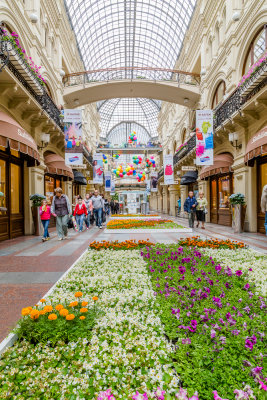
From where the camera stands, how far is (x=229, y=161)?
528 inches

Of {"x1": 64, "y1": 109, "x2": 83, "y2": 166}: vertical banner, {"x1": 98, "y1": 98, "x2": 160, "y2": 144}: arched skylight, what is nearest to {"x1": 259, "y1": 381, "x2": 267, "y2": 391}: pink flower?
{"x1": 64, "y1": 109, "x2": 83, "y2": 166}: vertical banner

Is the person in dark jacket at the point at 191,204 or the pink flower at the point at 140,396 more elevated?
the person in dark jacket at the point at 191,204

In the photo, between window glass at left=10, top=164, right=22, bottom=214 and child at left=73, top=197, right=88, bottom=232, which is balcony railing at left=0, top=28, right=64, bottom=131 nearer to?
window glass at left=10, top=164, right=22, bottom=214

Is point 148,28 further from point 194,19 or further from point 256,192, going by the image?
point 256,192

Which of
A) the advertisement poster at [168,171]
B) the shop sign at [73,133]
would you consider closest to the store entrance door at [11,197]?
the shop sign at [73,133]

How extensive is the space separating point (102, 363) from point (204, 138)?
11.7m

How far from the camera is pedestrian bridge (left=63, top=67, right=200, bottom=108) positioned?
62.4ft

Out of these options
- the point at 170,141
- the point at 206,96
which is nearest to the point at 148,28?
the point at 170,141

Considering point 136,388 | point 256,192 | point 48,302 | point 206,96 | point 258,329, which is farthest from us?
point 206,96

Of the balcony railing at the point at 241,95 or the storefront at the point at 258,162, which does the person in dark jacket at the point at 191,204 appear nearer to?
the storefront at the point at 258,162

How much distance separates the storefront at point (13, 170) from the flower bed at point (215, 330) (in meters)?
6.13

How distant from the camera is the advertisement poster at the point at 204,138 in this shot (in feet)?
39.4

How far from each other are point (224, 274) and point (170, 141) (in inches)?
1155

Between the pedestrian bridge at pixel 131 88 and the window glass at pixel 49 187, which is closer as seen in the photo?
the window glass at pixel 49 187
